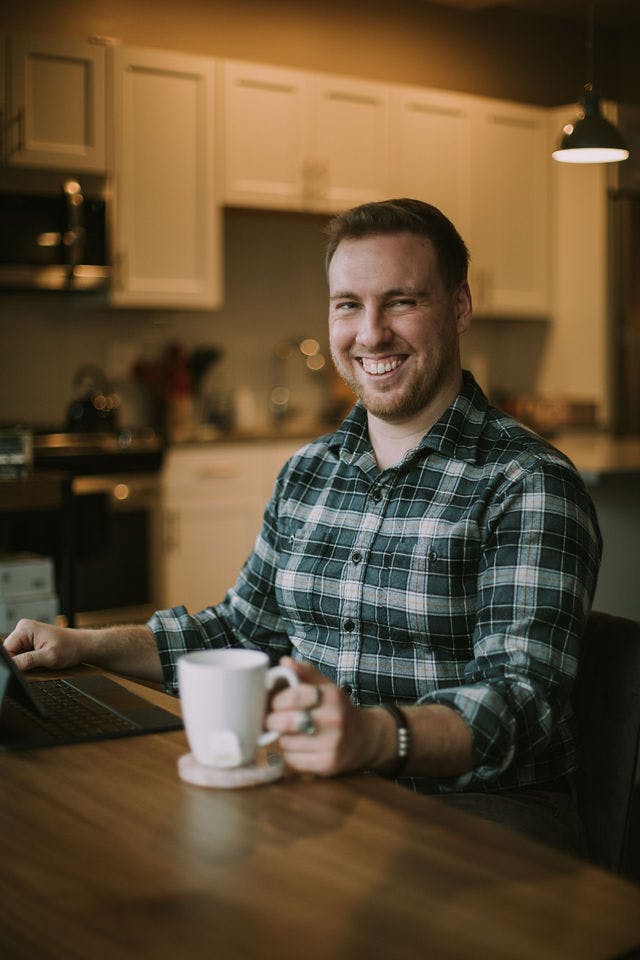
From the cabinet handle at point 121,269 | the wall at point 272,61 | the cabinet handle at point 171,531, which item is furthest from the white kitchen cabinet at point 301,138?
the cabinet handle at point 171,531

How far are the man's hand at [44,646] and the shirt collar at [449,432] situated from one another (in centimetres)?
49

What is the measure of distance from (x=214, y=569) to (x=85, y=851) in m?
3.79

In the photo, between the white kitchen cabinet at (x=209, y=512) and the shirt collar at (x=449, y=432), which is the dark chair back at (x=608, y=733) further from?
the white kitchen cabinet at (x=209, y=512)

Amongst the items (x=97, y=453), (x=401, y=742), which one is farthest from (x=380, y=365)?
(x=97, y=453)

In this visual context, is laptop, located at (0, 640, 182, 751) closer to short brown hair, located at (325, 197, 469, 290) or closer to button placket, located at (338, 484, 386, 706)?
button placket, located at (338, 484, 386, 706)

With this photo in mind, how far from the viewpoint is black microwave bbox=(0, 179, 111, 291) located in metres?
4.28

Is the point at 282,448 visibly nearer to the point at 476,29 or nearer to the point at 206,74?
the point at 206,74

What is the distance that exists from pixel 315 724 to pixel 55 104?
3.84 meters

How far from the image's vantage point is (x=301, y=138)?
504 cm

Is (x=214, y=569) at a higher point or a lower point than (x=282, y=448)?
lower

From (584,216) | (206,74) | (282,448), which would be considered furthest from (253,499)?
(584,216)

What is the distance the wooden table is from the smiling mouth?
75 cm

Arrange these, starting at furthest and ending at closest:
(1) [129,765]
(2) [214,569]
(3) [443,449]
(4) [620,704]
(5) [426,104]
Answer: (5) [426,104], (2) [214,569], (3) [443,449], (4) [620,704], (1) [129,765]

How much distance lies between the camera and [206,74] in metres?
4.77
